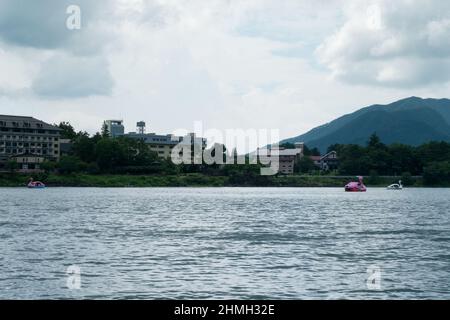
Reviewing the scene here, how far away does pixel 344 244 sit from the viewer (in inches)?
1955

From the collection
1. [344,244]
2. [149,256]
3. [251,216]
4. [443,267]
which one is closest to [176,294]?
[149,256]

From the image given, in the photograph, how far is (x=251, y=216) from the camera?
80625 millimetres

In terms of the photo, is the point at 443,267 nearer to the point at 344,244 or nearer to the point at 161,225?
the point at 344,244

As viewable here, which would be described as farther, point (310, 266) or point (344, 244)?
point (344, 244)

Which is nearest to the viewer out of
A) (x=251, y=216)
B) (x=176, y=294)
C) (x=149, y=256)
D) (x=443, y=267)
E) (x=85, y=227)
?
(x=176, y=294)

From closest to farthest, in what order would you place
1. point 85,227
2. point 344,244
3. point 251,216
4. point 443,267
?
point 443,267 → point 344,244 → point 85,227 → point 251,216

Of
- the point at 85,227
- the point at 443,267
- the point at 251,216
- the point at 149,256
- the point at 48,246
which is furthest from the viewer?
the point at 251,216

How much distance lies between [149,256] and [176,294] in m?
12.6

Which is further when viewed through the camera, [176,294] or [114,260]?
[114,260]

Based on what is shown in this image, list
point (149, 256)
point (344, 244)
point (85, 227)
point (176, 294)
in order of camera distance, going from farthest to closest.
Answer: point (85, 227), point (344, 244), point (149, 256), point (176, 294)
